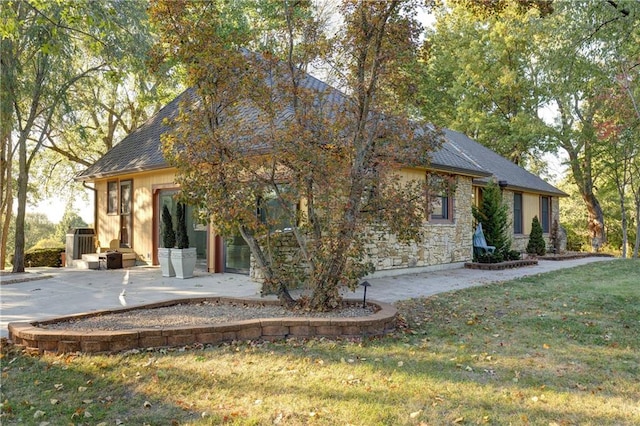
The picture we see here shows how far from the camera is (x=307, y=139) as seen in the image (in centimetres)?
547

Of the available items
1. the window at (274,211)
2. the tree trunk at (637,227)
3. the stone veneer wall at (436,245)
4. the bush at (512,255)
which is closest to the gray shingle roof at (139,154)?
the stone veneer wall at (436,245)

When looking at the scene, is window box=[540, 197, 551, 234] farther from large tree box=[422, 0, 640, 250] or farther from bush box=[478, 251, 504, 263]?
bush box=[478, 251, 504, 263]

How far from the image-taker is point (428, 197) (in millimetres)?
5945

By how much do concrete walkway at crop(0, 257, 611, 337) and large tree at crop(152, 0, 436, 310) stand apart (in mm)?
1857

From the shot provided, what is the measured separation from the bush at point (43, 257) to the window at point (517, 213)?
16495mm

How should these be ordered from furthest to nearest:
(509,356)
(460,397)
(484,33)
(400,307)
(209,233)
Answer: (484,33)
(209,233)
(400,307)
(509,356)
(460,397)

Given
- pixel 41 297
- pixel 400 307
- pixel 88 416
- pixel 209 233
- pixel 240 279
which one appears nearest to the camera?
pixel 88 416

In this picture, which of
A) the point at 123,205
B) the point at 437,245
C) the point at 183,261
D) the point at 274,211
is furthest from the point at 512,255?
the point at 123,205

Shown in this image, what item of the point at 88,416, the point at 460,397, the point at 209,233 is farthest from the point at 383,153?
the point at 209,233

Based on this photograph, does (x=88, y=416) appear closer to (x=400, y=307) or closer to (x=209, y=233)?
(x=400, y=307)

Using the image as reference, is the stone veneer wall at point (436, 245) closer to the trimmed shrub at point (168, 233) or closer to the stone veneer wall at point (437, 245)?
the stone veneer wall at point (437, 245)

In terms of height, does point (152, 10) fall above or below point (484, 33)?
below

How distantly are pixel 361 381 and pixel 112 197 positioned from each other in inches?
473

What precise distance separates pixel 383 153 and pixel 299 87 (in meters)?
1.41
